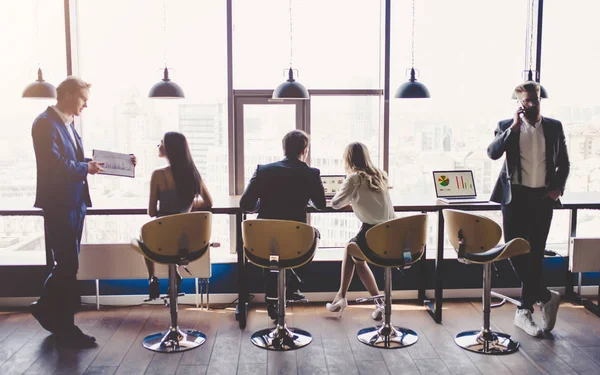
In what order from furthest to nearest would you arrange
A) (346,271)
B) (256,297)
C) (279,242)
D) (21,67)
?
(21,67), (256,297), (346,271), (279,242)

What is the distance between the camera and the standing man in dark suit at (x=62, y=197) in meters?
3.74

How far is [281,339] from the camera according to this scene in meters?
A: 3.84

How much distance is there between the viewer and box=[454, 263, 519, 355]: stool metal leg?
3699 mm

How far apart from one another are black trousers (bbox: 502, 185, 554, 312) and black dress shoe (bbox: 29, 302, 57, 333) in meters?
3.38

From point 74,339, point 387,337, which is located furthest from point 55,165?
point 387,337

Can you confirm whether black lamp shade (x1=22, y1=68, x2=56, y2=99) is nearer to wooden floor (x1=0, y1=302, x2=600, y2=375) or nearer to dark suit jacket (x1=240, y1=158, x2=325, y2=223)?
wooden floor (x1=0, y1=302, x2=600, y2=375)

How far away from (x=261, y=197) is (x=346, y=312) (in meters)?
1.33

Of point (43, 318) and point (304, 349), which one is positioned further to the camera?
point (43, 318)

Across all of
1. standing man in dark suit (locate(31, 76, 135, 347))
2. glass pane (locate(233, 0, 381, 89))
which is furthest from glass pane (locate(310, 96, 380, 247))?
standing man in dark suit (locate(31, 76, 135, 347))

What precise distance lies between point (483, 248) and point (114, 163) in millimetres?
2720

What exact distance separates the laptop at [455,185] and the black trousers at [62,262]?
9.24ft

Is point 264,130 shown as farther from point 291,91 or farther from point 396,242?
point 396,242

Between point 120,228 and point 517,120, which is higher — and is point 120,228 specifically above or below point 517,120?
below

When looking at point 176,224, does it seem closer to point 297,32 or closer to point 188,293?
point 188,293
